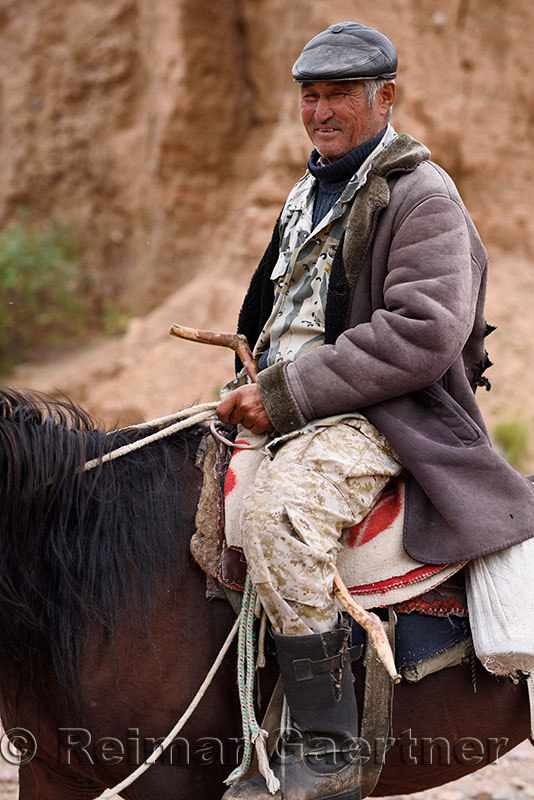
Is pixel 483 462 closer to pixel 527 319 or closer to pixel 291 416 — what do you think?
pixel 291 416

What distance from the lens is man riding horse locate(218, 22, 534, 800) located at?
2.25 meters

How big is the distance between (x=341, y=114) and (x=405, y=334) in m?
0.74

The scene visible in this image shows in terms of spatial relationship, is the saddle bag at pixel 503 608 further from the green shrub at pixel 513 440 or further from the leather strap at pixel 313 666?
the green shrub at pixel 513 440


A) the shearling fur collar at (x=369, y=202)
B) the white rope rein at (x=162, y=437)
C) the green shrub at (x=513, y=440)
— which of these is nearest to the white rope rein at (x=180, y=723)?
the white rope rein at (x=162, y=437)

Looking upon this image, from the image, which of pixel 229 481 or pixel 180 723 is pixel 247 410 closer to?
pixel 229 481

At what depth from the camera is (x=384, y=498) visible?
→ 2.46 m

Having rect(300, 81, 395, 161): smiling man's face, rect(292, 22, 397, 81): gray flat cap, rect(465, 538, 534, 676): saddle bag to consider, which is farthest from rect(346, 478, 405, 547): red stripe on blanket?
rect(292, 22, 397, 81): gray flat cap

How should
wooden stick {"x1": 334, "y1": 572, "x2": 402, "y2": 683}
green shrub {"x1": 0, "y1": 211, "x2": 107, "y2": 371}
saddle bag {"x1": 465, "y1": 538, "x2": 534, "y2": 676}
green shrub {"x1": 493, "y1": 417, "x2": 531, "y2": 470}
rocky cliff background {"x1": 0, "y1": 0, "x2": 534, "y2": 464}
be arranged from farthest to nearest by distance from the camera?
green shrub {"x1": 0, "y1": 211, "x2": 107, "y2": 371} < rocky cliff background {"x1": 0, "y1": 0, "x2": 534, "y2": 464} < green shrub {"x1": 493, "y1": 417, "x2": 531, "y2": 470} < saddle bag {"x1": 465, "y1": 538, "x2": 534, "y2": 676} < wooden stick {"x1": 334, "y1": 572, "x2": 402, "y2": 683}

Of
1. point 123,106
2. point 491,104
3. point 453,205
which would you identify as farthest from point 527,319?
point 453,205

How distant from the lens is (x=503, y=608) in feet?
7.71

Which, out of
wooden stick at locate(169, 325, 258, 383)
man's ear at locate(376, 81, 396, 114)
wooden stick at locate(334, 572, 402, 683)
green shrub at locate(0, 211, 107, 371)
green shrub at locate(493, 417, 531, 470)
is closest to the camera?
wooden stick at locate(334, 572, 402, 683)

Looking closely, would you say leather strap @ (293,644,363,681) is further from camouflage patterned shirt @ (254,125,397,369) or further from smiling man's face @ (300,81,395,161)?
smiling man's face @ (300,81,395,161)

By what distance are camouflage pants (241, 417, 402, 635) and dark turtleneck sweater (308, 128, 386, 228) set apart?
767 millimetres

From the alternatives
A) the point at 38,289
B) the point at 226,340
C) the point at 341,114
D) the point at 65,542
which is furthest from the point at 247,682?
the point at 38,289
